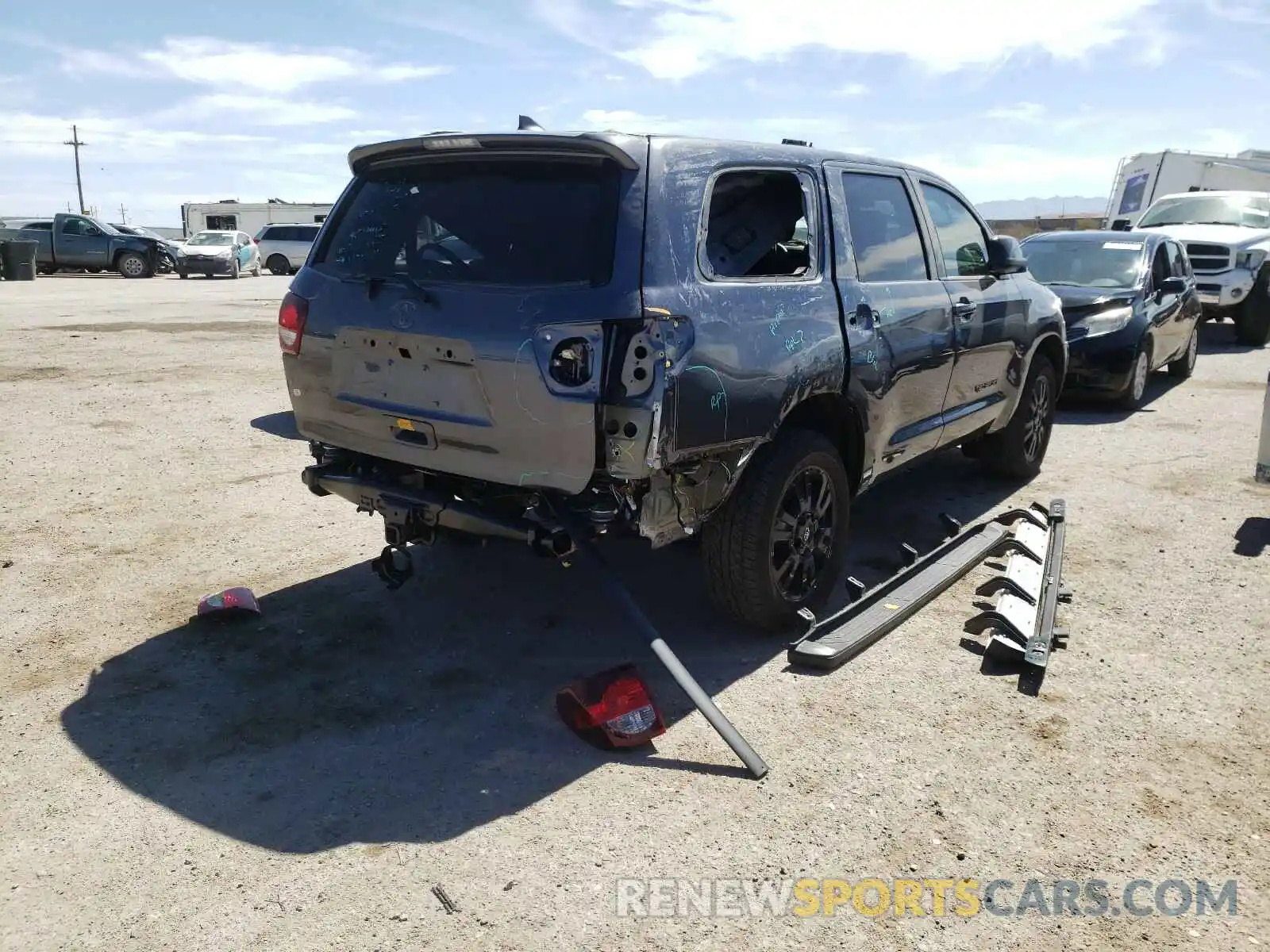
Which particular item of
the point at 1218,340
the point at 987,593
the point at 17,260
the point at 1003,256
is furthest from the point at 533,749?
the point at 17,260

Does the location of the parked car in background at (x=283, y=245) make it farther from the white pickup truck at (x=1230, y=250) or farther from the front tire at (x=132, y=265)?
the white pickup truck at (x=1230, y=250)

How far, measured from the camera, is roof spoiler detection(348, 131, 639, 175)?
3.42 m

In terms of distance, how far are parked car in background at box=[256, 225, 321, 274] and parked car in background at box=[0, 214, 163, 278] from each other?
234 inches

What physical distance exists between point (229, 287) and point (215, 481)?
20.7 metres

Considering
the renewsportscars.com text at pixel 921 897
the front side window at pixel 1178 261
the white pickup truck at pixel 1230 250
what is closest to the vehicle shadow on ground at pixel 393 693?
the renewsportscars.com text at pixel 921 897

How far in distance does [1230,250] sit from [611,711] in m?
13.7

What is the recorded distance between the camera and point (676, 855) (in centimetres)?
283

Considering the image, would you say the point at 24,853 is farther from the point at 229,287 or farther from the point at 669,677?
the point at 229,287

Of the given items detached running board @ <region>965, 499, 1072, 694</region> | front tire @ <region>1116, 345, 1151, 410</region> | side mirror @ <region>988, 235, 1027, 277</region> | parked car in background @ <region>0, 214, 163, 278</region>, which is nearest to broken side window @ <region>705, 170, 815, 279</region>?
detached running board @ <region>965, 499, 1072, 694</region>

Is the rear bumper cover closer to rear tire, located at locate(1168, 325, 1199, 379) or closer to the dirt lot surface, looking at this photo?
the dirt lot surface

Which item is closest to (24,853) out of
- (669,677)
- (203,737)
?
(203,737)

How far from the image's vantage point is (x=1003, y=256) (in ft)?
18.4

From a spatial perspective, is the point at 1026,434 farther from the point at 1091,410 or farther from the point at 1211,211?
the point at 1211,211

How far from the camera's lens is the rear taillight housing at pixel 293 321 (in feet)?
13.0
